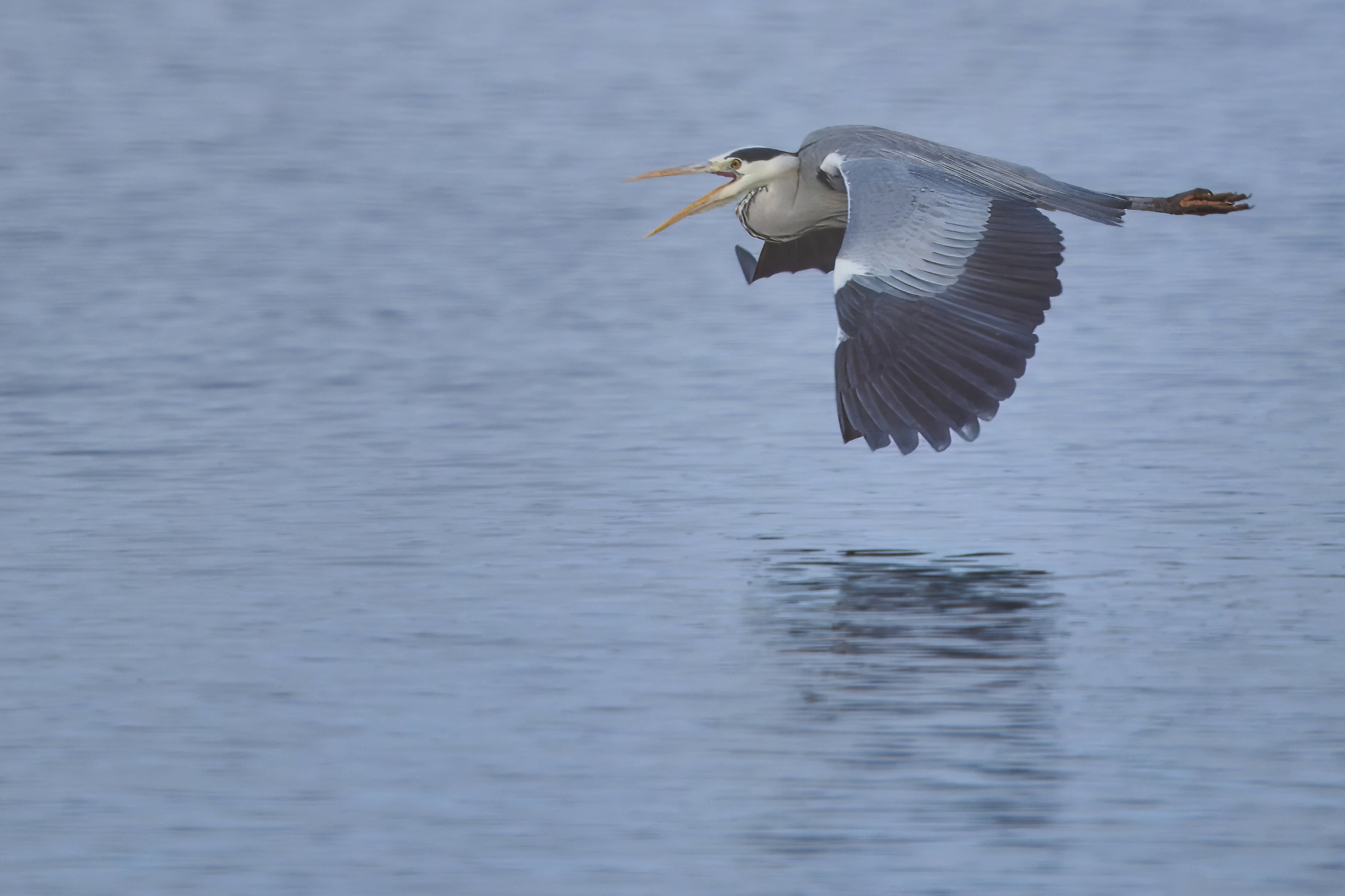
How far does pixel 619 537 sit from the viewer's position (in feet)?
24.1

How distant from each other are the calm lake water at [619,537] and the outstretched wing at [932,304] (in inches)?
19.0

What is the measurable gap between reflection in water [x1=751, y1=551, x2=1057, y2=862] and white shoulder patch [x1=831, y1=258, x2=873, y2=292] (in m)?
0.79

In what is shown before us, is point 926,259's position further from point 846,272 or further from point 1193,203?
point 1193,203

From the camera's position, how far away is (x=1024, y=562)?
7.02 m

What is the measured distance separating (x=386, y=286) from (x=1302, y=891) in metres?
7.37

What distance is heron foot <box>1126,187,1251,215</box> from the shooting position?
337 inches

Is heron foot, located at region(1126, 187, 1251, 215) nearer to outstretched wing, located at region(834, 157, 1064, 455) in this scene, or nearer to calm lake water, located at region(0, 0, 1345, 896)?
calm lake water, located at region(0, 0, 1345, 896)

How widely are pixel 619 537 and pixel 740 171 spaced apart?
83.1 inches

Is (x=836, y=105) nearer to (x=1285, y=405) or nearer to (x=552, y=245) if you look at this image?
(x=552, y=245)

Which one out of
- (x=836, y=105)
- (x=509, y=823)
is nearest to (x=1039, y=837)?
(x=509, y=823)

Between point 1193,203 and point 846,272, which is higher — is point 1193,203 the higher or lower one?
the higher one

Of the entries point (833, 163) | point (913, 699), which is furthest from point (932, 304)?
point (913, 699)

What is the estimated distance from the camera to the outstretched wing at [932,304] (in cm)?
667

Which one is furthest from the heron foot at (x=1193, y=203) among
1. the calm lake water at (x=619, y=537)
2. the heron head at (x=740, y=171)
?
the heron head at (x=740, y=171)
